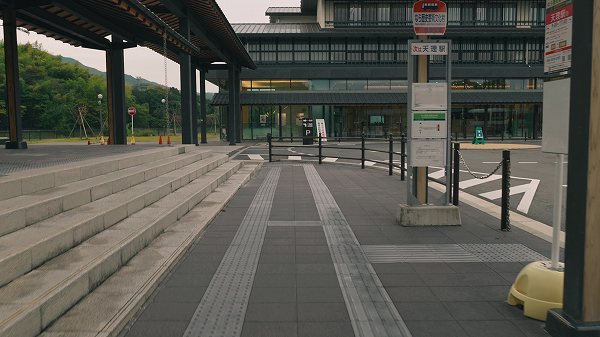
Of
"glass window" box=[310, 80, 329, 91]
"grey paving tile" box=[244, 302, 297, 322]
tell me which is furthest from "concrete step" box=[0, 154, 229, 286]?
"glass window" box=[310, 80, 329, 91]

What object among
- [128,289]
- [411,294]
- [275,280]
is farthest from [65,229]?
[411,294]

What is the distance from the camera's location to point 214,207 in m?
8.23

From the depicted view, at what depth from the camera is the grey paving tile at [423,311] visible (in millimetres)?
3783

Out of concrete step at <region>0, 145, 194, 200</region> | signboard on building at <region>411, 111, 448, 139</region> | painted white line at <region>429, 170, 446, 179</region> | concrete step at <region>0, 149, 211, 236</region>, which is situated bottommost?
painted white line at <region>429, 170, 446, 179</region>

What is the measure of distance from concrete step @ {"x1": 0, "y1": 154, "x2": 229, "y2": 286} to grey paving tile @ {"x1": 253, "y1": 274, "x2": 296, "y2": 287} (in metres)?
1.82

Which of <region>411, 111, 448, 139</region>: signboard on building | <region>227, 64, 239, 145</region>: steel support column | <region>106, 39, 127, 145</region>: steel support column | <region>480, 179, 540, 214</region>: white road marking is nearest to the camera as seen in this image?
<region>411, 111, 448, 139</region>: signboard on building

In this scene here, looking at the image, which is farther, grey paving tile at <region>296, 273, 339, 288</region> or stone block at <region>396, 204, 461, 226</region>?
stone block at <region>396, 204, 461, 226</region>

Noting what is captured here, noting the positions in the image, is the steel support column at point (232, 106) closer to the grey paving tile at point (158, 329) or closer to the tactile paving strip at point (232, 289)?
the tactile paving strip at point (232, 289)

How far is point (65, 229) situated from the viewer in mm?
4559

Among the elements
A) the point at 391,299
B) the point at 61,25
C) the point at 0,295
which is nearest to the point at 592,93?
the point at 391,299

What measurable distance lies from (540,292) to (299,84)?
121 feet

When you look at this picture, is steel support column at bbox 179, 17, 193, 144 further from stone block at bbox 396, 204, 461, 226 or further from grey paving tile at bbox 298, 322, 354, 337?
grey paving tile at bbox 298, 322, 354, 337

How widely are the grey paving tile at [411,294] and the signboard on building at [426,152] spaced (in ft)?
9.81

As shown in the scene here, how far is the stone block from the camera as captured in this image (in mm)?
7168
